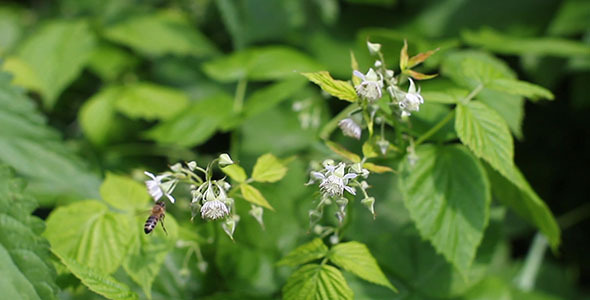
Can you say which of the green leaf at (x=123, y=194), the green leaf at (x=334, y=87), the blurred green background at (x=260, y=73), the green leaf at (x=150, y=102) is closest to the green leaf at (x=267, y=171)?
the green leaf at (x=334, y=87)

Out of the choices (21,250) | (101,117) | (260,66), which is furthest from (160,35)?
(21,250)

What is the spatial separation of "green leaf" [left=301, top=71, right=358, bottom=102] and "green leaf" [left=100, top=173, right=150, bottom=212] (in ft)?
2.15

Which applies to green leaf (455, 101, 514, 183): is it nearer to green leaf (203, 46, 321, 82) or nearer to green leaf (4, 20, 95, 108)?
green leaf (203, 46, 321, 82)

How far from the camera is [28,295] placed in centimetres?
119

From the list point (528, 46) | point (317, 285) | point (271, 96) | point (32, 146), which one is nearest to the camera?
point (317, 285)

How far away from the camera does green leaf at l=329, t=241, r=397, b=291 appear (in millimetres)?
1213

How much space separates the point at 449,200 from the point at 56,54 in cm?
188

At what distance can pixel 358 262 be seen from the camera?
123 centimetres

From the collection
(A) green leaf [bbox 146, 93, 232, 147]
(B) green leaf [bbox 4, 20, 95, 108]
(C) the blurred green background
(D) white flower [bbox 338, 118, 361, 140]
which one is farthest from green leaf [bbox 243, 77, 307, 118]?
(B) green leaf [bbox 4, 20, 95, 108]

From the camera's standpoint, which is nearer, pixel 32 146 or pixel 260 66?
pixel 32 146

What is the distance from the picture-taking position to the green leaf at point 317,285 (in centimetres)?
118

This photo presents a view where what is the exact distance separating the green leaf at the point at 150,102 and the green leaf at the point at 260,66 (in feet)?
0.93

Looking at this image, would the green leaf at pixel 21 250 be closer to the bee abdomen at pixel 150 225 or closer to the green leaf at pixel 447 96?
the bee abdomen at pixel 150 225

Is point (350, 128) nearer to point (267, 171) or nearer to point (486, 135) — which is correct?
point (267, 171)
